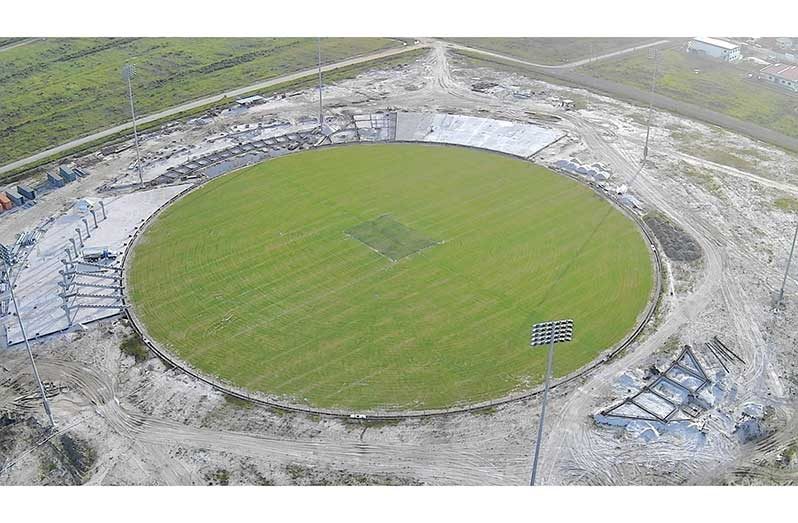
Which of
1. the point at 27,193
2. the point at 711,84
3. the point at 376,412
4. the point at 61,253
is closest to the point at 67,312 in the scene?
the point at 61,253

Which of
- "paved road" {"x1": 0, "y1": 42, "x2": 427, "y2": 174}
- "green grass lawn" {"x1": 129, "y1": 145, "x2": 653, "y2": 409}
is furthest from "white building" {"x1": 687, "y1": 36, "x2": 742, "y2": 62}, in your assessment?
"green grass lawn" {"x1": 129, "y1": 145, "x2": 653, "y2": 409}

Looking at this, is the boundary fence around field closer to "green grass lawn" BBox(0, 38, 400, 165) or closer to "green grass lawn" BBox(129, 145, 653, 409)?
"green grass lawn" BBox(129, 145, 653, 409)

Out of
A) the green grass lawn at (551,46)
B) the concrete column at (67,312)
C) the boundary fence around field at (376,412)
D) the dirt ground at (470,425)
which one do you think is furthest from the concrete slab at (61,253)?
the green grass lawn at (551,46)

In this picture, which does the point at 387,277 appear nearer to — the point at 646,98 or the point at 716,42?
the point at 646,98

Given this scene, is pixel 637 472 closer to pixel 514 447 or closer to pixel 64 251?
pixel 514 447

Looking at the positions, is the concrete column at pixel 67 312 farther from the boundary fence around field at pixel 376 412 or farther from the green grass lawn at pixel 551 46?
the green grass lawn at pixel 551 46
